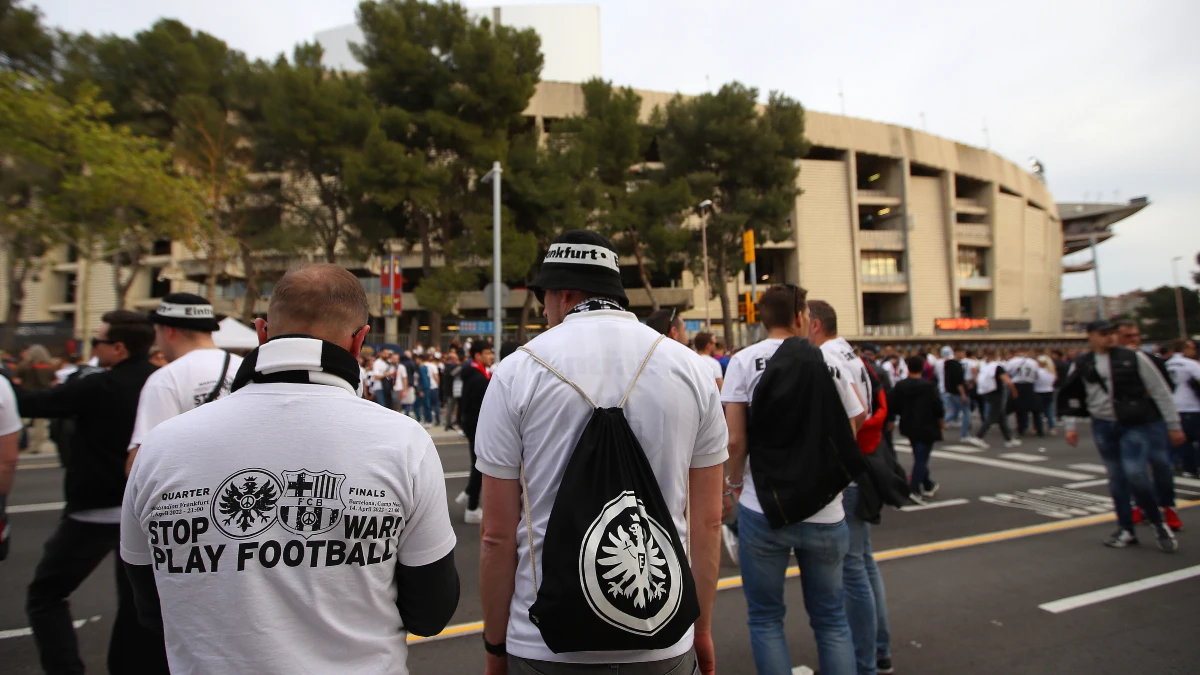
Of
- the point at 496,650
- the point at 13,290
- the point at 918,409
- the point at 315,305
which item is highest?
the point at 13,290

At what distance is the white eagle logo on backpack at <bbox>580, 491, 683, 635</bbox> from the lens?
1.43m

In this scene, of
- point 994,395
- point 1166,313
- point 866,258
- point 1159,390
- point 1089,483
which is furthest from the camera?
point 1166,313

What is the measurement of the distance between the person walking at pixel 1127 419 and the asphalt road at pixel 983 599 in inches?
12.6

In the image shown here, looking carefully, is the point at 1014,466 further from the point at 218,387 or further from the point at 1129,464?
the point at 218,387

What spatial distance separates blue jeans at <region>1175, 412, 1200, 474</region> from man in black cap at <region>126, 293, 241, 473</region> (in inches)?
424

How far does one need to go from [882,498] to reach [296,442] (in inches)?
122

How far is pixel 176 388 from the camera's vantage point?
2.91m

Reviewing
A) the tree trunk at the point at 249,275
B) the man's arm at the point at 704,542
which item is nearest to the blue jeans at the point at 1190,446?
the man's arm at the point at 704,542


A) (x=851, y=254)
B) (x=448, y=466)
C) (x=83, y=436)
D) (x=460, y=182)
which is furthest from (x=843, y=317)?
(x=83, y=436)

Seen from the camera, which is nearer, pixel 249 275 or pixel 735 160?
pixel 249 275

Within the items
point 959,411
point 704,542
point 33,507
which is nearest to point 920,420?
point 704,542

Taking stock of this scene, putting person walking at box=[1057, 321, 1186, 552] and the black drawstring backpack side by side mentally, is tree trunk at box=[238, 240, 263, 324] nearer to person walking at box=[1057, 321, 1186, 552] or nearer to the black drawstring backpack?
person walking at box=[1057, 321, 1186, 552]

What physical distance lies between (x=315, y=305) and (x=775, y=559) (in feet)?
7.22

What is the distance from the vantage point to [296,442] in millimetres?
1288
